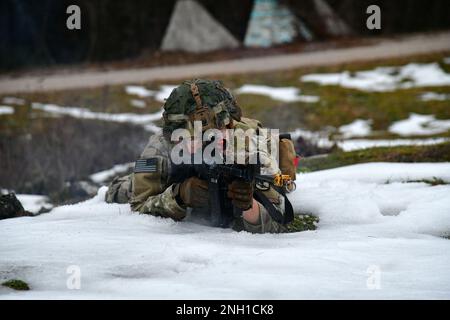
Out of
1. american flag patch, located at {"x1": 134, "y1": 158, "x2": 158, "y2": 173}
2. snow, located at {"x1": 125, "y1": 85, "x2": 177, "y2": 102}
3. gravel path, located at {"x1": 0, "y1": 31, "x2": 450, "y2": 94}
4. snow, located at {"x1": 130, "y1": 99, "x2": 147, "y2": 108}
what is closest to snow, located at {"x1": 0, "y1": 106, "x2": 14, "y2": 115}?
gravel path, located at {"x1": 0, "y1": 31, "x2": 450, "y2": 94}

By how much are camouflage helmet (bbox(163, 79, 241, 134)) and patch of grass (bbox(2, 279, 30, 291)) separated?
1.61 metres

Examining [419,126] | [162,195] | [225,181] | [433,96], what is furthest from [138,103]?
[225,181]

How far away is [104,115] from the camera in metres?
14.7

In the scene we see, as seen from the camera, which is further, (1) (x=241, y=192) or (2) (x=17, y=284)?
(1) (x=241, y=192)

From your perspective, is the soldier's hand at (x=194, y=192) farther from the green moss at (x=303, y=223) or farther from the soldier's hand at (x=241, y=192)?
the green moss at (x=303, y=223)

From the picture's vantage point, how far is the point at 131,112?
49.2ft

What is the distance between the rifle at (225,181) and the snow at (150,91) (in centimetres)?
1117

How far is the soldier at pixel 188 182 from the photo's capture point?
4676mm

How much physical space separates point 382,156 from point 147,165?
136 inches

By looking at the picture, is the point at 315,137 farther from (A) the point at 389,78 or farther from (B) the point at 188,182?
(B) the point at 188,182

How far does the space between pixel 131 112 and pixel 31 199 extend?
5.64 metres

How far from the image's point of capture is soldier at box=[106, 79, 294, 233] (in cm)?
468

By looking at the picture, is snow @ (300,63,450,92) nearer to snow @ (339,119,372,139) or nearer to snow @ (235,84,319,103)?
snow @ (235,84,319,103)

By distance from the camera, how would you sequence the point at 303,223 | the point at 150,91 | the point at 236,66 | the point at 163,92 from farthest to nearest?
the point at 236,66 < the point at 150,91 < the point at 163,92 < the point at 303,223
